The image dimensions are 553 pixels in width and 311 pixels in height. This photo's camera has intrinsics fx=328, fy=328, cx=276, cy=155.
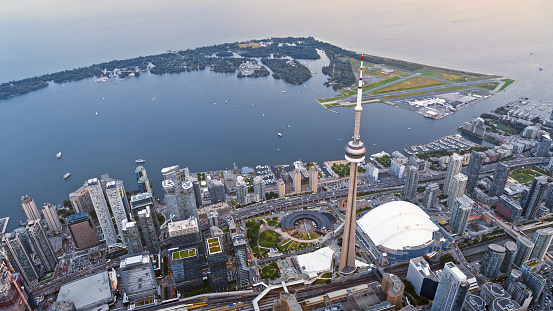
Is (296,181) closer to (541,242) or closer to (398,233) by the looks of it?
(398,233)

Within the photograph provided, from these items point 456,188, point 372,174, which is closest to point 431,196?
point 456,188

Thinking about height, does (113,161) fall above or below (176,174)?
below

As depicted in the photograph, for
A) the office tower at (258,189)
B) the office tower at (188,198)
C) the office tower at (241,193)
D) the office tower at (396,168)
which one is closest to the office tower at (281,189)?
the office tower at (258,189)

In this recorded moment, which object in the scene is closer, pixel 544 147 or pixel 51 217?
pixel 51 217

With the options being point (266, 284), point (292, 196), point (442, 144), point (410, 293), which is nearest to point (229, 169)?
point (292, 196)

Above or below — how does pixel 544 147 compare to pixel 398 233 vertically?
above

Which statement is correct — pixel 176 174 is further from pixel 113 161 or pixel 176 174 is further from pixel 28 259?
pixel 113 161

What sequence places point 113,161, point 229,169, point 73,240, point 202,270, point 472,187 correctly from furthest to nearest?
1. point 113,161
2. point 229,169
3. point 472,187
4. point 73,240
5. point 202,270

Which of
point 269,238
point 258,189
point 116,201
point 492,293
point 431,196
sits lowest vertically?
point 269,238
